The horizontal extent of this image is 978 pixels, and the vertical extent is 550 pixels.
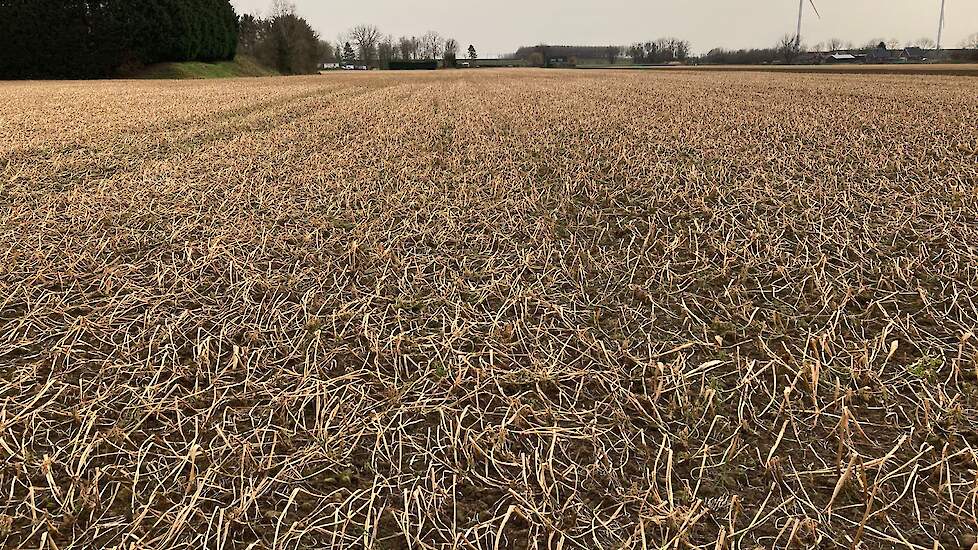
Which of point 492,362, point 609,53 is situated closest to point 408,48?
point 609,53

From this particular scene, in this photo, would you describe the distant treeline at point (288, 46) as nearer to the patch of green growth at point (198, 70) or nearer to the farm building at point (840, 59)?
the patch of green growth at point (198, 70)

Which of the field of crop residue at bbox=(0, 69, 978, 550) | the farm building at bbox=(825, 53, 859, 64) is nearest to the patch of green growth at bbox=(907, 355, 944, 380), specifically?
the field of crop residue at bbox=(0, 69, 978, 550)

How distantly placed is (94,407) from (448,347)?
1566 millimetres

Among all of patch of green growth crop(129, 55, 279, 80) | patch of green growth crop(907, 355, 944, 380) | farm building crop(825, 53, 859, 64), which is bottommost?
patch of green growth crop(907, 355, 944, 380)

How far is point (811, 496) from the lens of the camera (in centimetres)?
210

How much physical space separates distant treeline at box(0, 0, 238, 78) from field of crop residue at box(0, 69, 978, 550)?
3674cm

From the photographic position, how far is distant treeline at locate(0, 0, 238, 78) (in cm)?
3500

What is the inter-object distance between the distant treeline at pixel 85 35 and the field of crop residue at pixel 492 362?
3674 cm

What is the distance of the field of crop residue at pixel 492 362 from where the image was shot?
205 centimetres

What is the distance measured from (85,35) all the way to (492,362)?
141ft

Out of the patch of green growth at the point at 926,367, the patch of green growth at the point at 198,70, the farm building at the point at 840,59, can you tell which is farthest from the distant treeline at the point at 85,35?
the farm building at the point at 840,59

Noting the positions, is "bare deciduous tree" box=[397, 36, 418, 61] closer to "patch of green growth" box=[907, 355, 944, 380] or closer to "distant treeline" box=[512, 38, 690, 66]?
"distant treeline" box=[512, 38, 690, 66]

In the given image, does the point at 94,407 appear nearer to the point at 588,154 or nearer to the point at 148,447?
the point at 148,447

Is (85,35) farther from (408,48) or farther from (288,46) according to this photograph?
(408,48)
